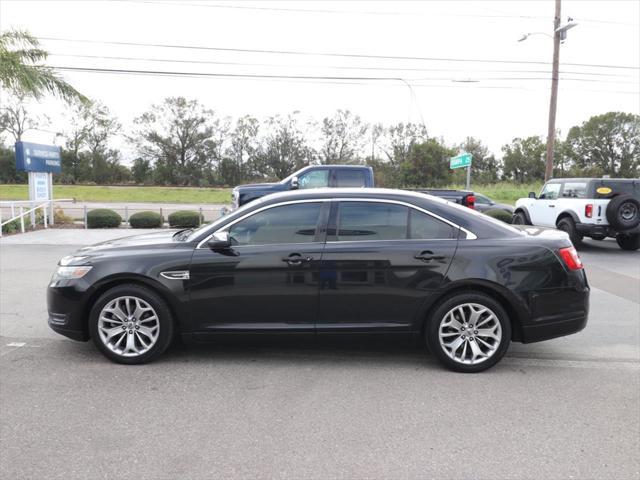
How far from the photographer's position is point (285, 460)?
300cm

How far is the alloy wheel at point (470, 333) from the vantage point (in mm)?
4355

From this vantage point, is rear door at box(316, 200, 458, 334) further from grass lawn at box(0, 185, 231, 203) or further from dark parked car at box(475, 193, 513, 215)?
grass lawn at box(0, 185, 231, 203)

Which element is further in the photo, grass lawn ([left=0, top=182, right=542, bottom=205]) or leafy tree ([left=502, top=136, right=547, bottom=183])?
leafy tree ([left=502, top=136, right=547, bottom=183])

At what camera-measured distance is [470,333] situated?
438cm

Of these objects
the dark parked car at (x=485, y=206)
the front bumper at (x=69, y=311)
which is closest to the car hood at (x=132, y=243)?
the front bumper at (x=69, y=311)

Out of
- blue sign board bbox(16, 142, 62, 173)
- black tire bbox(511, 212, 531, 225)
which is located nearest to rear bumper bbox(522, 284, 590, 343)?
black tire bbox(511, 212, 531, 225)

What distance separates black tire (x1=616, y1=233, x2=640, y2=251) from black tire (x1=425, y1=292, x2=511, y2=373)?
417 inches

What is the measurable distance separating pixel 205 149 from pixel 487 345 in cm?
6324

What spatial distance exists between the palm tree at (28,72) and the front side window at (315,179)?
919 cm

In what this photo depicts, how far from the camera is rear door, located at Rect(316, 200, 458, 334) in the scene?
14.3ft

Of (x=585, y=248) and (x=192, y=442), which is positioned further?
(x=585, y=248)

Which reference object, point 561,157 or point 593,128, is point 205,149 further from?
point 593,128

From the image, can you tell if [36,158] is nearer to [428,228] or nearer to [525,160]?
[428,228]

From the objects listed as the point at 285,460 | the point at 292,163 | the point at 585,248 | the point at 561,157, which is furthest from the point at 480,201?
the point at 561,157
